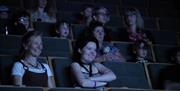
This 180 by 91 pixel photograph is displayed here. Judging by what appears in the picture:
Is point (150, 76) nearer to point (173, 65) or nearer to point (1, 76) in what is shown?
point (173, 65)

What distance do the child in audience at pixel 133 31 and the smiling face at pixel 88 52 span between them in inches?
22.3

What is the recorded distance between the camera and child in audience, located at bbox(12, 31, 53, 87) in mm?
1525

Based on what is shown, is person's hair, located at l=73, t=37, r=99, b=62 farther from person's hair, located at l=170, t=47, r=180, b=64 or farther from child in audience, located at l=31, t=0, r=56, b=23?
child in audience, located at l=31, t=0, r=56, b=23

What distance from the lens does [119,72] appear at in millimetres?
1743

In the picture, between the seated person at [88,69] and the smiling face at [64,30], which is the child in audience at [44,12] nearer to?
the smiling face at [64,30]

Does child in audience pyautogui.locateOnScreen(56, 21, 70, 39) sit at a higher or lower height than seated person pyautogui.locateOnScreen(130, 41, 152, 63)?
higher

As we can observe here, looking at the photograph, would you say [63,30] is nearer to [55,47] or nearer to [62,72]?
[55,47]

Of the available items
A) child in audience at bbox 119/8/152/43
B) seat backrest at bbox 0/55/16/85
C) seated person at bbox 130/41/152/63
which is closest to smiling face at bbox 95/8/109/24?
child in audience at bbox 119/8/152/43

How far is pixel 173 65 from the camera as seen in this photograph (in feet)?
6.13

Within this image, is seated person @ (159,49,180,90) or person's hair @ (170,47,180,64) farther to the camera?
person's hair @ (170,47,180,64)

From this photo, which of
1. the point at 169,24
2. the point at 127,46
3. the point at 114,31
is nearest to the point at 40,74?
the point at 127,46

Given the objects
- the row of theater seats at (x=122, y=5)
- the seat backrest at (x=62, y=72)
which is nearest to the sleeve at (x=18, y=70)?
the seat backrest at (x=62, y=72)

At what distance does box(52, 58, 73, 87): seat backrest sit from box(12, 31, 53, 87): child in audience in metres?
0.05

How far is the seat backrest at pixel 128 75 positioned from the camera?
172 centimetres
